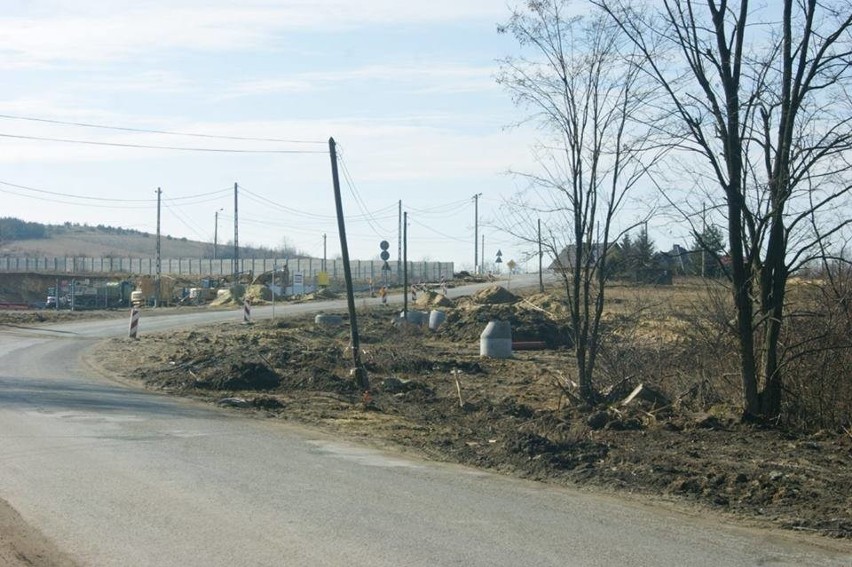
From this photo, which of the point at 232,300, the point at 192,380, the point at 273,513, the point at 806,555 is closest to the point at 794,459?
the point at 806,555

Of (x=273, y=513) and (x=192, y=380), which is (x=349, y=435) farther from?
(x=192, y=380)

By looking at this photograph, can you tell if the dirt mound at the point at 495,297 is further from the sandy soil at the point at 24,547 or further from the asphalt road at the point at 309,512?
the sandy soil at the point at 24,547

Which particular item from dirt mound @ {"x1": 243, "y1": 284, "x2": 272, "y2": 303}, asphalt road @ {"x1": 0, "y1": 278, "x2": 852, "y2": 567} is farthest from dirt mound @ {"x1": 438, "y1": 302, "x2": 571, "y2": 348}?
dirt mound @ {"x1": 243, "y1": 284, "x2": 272, "y2": 303}

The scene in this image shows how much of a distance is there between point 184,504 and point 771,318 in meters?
8.35

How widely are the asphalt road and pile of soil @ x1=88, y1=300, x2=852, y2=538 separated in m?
0.89

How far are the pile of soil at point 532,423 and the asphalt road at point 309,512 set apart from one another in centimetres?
89

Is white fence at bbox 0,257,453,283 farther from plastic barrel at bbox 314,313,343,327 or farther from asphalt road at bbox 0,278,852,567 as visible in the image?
asphalt road at bbox 0,278,852,567

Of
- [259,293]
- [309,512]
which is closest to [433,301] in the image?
[259,293]

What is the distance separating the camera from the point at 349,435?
14.6 metres

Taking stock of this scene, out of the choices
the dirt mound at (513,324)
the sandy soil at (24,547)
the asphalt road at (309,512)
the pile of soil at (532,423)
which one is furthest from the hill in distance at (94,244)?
the sandy soil at (24,547)

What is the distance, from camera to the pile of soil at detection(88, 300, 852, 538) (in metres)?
10.2

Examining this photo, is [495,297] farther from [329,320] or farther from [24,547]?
[24,547]

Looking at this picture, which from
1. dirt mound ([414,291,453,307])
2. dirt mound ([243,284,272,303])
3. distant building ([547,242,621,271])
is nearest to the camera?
distant building ([547,242,621,271])

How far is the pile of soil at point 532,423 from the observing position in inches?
402
